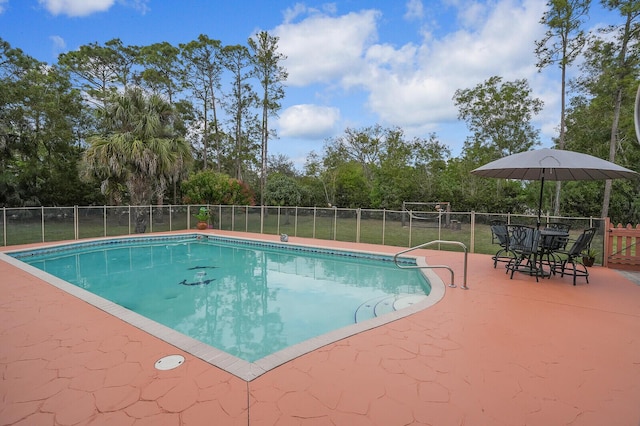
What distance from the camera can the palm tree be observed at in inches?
498

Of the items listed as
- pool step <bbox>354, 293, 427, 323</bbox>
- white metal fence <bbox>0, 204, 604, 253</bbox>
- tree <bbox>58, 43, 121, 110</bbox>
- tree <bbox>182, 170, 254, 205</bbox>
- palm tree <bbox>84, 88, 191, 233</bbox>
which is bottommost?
pool step <bbox>354, 293, 427, 323</bbox>

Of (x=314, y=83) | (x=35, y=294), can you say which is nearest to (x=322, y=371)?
(x=35, y=294)

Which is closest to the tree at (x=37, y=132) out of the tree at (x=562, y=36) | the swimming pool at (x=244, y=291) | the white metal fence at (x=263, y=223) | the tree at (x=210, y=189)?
Answer: the white metal fence at (x=263, y=223)

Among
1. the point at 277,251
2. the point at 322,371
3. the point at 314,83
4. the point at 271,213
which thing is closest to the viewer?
the point at 322,371

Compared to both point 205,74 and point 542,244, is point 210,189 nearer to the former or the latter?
point 205,74

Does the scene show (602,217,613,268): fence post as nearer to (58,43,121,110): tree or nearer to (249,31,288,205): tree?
(249,31,288,205): tree

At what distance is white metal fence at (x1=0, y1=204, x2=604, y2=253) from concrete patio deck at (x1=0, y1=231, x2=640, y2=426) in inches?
242

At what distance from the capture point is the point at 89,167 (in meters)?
12.7

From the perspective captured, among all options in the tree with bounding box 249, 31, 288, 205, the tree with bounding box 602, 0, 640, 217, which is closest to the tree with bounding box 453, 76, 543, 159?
the tree with bounding box 602, 0, 640, 217

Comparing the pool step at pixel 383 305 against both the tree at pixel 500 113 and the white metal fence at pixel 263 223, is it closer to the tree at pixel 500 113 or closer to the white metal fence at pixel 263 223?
the white metal fence at pixel 263 223

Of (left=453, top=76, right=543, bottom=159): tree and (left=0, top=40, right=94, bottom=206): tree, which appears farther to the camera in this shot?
(left=453, top=76, right=543, bottom=159): tree

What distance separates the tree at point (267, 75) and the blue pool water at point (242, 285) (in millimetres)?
10633

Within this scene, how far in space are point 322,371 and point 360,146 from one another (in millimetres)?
23620

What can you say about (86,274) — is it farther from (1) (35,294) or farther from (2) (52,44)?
(2) (52,44)
